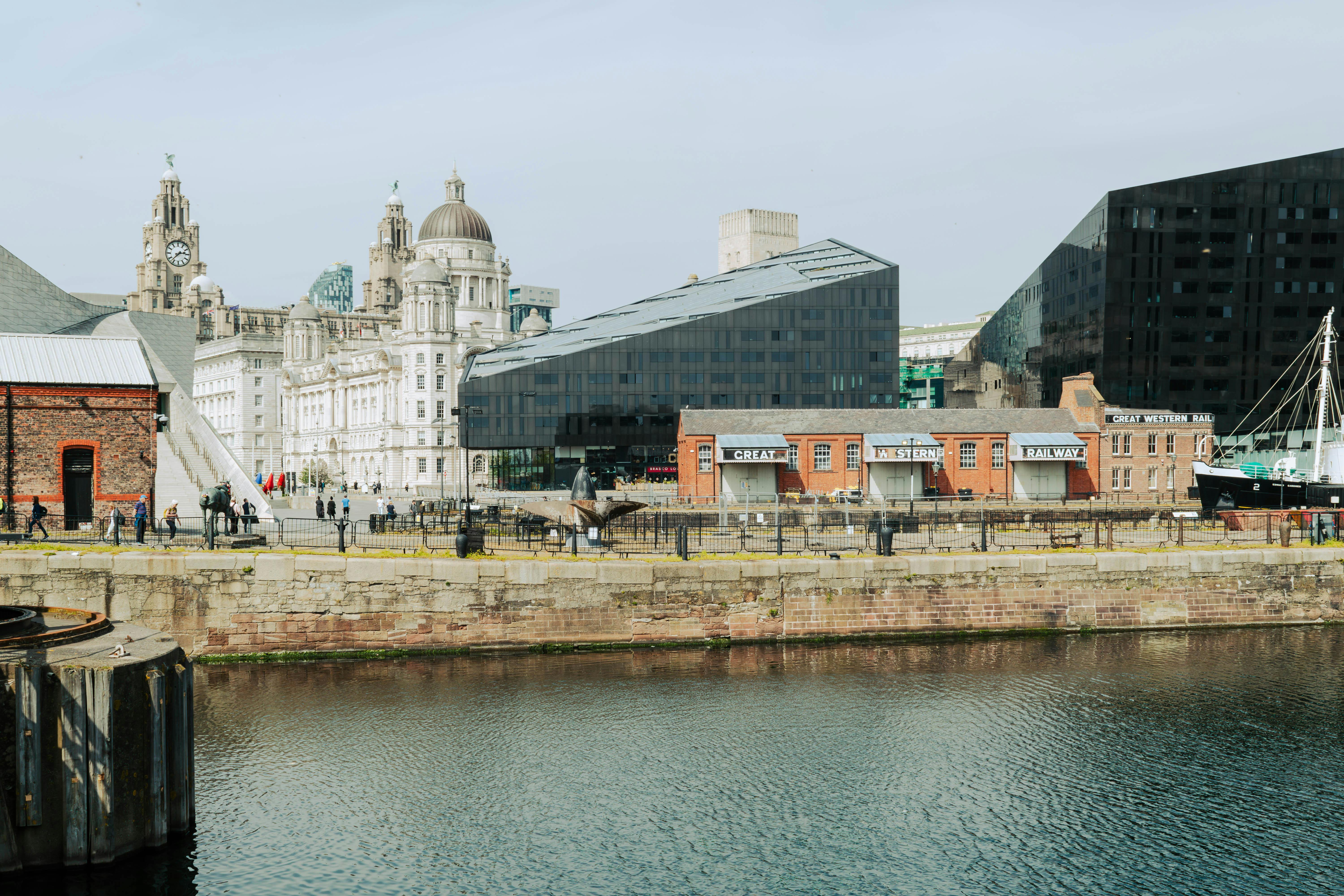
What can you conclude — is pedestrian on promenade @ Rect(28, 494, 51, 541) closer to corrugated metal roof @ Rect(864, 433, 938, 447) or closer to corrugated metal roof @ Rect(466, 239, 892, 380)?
corrugated metal roof @ Rect(864, 433, 938, 447)

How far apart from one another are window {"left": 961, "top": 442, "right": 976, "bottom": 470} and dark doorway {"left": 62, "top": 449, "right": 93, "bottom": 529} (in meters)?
48.2

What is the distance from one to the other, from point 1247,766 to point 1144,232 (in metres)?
70.1

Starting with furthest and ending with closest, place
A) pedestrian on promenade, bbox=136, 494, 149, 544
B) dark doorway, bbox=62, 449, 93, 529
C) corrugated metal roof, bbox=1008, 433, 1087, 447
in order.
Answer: corrugated metal roof, bbox=1008, 433, 1087, 447, dark doorway, bbox=62, 449, 93, 529, pedestrian on promenade, bbox=136, 494, 149, 544

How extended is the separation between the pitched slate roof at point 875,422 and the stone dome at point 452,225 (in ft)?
296

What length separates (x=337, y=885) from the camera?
1806 centimetres

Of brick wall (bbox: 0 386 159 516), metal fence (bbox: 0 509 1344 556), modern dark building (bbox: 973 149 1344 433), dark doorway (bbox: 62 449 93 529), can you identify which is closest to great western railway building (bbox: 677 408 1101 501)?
metal fence (bbox: 0 509 1344 556)

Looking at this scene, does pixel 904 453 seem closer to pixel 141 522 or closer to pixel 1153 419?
pixel 1153 419

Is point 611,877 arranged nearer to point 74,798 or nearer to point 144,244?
point 74,798

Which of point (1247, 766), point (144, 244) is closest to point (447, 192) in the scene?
point (144, 244)

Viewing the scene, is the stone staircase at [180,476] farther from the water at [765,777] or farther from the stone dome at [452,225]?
the stone dome at [452,225]

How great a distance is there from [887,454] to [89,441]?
43.1m

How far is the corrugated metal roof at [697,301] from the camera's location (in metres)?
94.4

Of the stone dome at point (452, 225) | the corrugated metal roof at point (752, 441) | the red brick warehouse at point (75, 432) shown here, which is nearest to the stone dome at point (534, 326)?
the stone dome at point (452, 225)

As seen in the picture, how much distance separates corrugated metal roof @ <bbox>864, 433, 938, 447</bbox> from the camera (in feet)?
217
